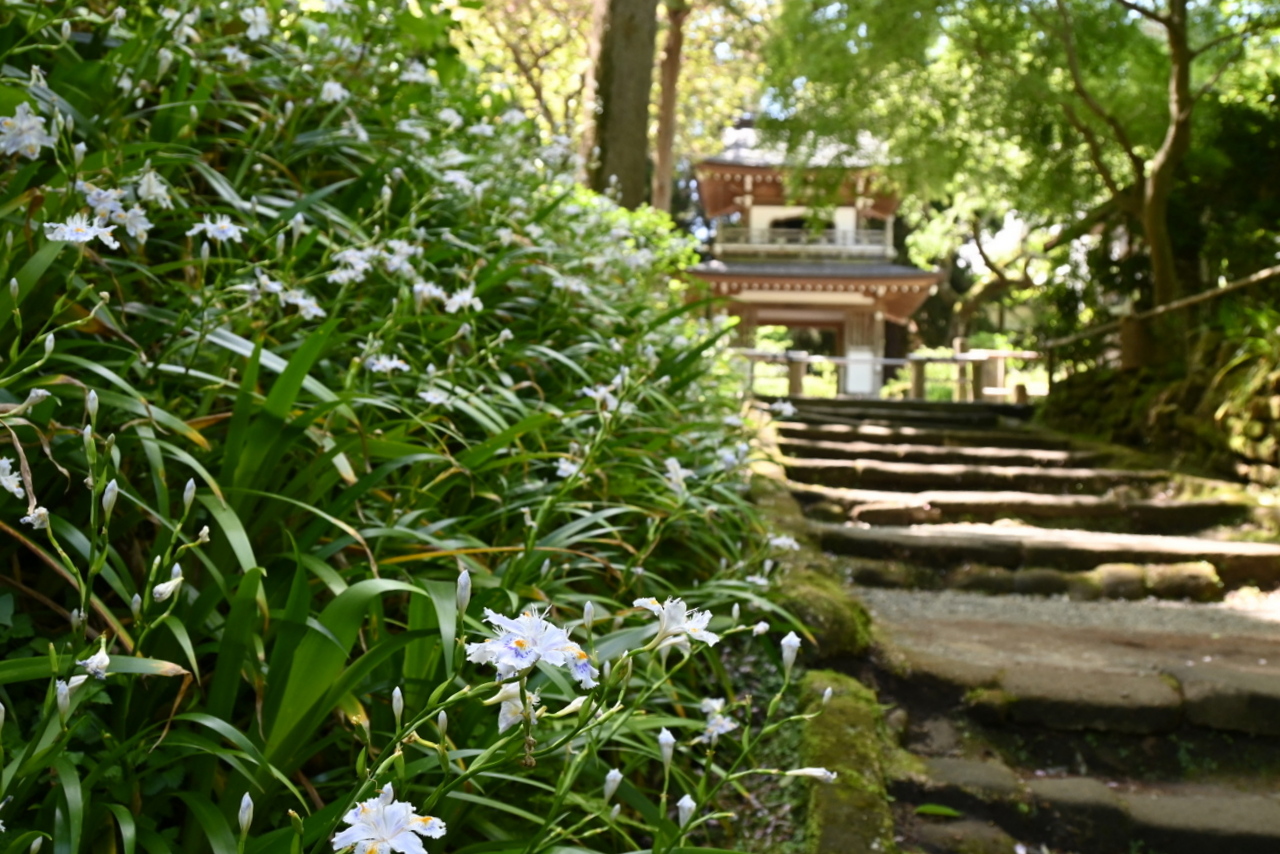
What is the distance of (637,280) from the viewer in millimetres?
3883

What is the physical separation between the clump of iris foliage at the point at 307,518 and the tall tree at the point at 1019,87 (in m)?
6.00

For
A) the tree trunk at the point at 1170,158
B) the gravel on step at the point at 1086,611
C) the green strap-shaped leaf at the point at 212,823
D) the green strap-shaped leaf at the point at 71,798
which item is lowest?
the gravel on step at the point at 1086,611

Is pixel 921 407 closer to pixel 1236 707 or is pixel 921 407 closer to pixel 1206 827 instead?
pixel 1236 707

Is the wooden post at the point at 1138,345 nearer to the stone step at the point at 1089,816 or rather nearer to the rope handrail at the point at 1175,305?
the rope handrail at the point at 1175,305

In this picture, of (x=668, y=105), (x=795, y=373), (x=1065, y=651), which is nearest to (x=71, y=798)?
(x=1065, y=651)

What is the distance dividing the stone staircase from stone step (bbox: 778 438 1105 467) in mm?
338

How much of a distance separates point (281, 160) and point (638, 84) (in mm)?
3225

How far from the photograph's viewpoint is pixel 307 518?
151cm

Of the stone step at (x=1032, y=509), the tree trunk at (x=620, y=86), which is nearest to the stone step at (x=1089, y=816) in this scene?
the stone step at (x=1032, y=509)

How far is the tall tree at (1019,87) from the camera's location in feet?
24.4

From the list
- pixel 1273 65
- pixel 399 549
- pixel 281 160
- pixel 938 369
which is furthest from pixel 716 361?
pixel 938 369

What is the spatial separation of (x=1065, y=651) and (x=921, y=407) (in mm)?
6305

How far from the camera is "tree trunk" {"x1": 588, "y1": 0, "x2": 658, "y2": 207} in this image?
17.5ft

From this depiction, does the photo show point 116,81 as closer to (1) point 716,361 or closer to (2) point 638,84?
(1) point 716,361
